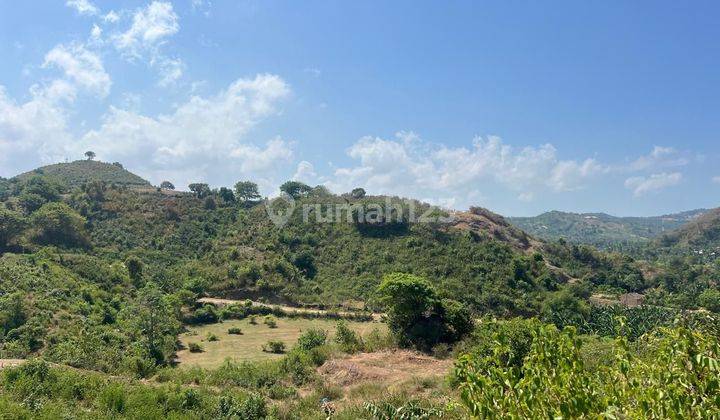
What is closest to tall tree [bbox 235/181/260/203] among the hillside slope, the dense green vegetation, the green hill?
the dense green vegetation

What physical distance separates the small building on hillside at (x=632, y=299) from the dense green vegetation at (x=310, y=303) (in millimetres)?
1459

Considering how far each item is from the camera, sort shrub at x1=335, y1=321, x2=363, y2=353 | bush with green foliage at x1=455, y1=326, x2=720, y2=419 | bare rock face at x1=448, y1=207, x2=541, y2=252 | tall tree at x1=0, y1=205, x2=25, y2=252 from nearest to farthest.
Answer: bush with green foliage at x1=455, y1=326, x2=720, y2=419
shrub at x1=335, y1=321, x2=363, y2=353
tall tree at x1=0, y1=205, x2=25, y2=252
bare rock face at x1=448, y1=207, x2=541, y2=252

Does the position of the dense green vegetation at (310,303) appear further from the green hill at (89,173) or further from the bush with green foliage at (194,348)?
the green hill at (89,173)

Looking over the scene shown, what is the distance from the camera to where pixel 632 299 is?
199 feet

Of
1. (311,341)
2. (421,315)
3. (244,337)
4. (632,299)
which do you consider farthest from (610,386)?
(632,299)

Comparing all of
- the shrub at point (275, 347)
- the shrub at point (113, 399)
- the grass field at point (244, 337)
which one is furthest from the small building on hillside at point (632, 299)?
the shrub at point (113, 399)

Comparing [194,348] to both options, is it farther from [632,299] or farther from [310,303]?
[632,299]

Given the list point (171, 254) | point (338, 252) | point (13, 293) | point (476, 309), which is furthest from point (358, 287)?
point (13, 293)

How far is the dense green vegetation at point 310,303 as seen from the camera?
4438 millimetres

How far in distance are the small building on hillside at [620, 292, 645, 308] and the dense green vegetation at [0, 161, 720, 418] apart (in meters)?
1.46

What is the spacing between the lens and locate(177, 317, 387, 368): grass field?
30.4m

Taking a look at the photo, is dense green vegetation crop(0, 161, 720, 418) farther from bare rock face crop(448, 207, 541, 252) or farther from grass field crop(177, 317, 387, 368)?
grass field crop(177, 317, 387, 368)

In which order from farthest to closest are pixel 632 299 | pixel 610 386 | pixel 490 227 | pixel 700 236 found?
pixel 700 236 < pixel 490 227 < pixel 632 299 < pixel 610 386

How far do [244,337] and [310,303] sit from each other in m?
12.8
